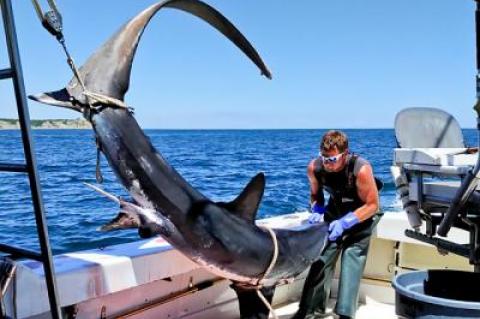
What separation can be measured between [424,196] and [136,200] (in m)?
1.72

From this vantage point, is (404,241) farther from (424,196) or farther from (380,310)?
(424,196)

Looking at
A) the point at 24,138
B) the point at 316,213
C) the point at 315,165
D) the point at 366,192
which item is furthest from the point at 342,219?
the point at 24,138

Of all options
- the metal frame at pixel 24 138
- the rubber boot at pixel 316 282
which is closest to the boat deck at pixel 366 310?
the rubber boot at pixel 316 282

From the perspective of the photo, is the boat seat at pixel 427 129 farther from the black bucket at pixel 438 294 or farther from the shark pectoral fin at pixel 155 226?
the shark pectoral fin at pixel 155 226

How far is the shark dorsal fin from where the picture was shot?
3.66 metres

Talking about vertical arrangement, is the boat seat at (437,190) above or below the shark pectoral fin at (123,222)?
above

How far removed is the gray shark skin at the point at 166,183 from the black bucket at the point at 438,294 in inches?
37.0

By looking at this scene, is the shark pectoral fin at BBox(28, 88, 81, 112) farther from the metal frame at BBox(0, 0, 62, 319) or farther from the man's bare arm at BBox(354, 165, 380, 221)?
the man's bare arm at BBox(354, 165, 380, 221)

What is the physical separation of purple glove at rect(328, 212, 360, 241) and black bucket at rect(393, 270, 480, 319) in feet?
4.49

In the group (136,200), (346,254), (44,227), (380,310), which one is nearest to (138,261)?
(136,200)

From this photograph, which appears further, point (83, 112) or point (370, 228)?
point (370, 228)

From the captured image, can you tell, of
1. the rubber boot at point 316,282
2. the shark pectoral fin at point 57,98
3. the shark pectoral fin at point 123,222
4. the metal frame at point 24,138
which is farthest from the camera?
the rubber boot at point 316,282

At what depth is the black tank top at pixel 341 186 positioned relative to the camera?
4.88m

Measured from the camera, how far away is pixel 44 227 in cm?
220
